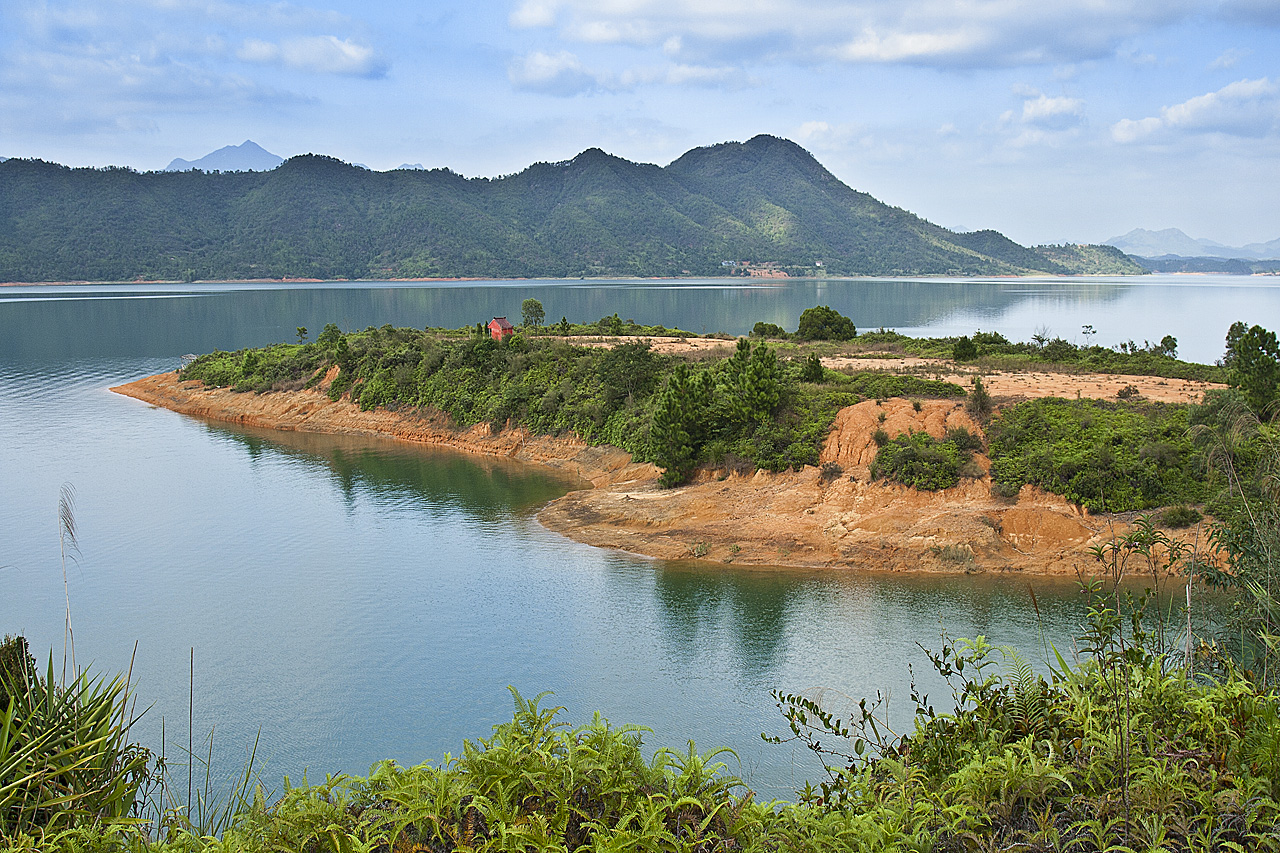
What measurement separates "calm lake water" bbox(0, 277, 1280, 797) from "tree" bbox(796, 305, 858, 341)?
2298cm

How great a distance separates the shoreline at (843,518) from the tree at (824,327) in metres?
21.5

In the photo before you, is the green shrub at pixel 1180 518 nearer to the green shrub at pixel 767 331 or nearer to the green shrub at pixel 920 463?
the green shrub at pixel 920 463

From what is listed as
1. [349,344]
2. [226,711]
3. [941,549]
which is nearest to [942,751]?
[226,711]

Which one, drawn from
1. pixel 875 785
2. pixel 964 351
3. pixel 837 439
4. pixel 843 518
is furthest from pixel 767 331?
pixel 875 785

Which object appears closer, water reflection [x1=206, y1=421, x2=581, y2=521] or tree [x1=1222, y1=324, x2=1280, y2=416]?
tree [x1=1222, y1=324, x2=1280, y2=416]

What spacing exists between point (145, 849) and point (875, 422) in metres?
26.4

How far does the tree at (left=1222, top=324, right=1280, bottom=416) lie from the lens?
83.0ft

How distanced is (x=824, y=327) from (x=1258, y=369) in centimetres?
2852

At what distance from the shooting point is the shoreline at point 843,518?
24.1m

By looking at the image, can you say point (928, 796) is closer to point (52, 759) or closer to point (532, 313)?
point (52, 759)

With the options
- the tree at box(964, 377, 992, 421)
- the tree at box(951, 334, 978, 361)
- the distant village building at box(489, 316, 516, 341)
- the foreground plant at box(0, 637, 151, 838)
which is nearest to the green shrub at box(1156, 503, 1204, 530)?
the tree at box(964, 377, 992, 421)

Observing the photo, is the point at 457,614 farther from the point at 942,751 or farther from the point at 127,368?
the point at 127,368

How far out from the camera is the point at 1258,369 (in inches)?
1013

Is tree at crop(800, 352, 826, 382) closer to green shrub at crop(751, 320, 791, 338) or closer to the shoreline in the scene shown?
the shoreline
